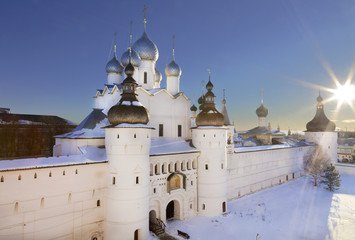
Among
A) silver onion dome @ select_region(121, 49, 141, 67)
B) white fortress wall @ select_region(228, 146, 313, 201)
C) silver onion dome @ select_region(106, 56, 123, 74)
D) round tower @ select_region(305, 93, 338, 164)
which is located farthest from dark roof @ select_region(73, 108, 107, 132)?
round tower @ select_region(305, 93, 338, 164)

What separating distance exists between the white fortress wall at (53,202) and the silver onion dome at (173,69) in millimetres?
12198

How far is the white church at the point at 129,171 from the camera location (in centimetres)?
1200

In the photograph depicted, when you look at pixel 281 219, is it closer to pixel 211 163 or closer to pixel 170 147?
pixel 211 163

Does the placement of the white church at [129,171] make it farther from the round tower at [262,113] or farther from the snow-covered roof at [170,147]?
the round tower at [262,113]

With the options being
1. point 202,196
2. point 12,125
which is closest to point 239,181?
point 202,196

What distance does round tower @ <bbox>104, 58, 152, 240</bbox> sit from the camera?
1403cm

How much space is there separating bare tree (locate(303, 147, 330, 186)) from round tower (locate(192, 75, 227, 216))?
16729 mm

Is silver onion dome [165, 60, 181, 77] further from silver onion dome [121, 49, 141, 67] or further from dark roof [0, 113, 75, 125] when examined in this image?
dark roof [0, 113, 75, 125]

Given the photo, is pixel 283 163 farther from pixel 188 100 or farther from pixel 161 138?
pixel 161 138

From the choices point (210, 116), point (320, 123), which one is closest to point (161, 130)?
point (210, 116)

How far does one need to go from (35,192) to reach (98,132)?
18.4 feet

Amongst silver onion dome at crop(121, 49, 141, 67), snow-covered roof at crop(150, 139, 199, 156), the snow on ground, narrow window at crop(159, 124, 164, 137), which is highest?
silver onion dome at crop(121, 49, 141, 67)

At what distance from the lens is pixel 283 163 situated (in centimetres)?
3033

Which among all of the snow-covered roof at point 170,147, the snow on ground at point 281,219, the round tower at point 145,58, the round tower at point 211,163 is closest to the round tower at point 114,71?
the round tower at point 145,58
